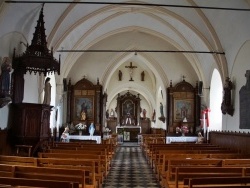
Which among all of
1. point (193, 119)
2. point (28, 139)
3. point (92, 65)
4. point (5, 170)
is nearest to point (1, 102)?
point (28, 139)

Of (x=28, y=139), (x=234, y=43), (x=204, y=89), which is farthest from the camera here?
(x=204, y=89)

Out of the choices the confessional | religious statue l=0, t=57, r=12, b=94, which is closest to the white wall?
the confessional

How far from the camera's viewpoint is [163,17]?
16938 mm

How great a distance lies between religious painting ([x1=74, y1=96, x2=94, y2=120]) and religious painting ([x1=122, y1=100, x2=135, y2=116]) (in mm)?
12299

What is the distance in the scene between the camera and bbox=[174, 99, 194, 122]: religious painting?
2094cm

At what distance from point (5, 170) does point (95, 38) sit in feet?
49.3

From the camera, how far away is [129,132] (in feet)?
97.8

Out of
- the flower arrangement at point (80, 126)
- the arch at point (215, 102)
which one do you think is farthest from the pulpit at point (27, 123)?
the arch at point (215, 102)

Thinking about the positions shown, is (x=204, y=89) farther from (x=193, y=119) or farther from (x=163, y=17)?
(x=163, y=17)

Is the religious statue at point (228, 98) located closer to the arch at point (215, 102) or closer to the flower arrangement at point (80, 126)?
the arch at point (215, 102)

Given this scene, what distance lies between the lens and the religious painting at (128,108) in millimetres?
33250

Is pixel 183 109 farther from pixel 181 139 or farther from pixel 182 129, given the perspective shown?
pixel 181 139

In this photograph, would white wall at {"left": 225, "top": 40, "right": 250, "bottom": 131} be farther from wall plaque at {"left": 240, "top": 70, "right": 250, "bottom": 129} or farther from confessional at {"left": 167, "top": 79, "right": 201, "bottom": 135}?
confessional at {"left": 167, "top": 79, "right": 201, "bottom": 135}

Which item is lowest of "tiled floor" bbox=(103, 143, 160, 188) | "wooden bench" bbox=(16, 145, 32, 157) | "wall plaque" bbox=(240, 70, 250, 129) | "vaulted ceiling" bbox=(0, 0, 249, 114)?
"tiled floor" bbox=(103, 143, 160, 188)
